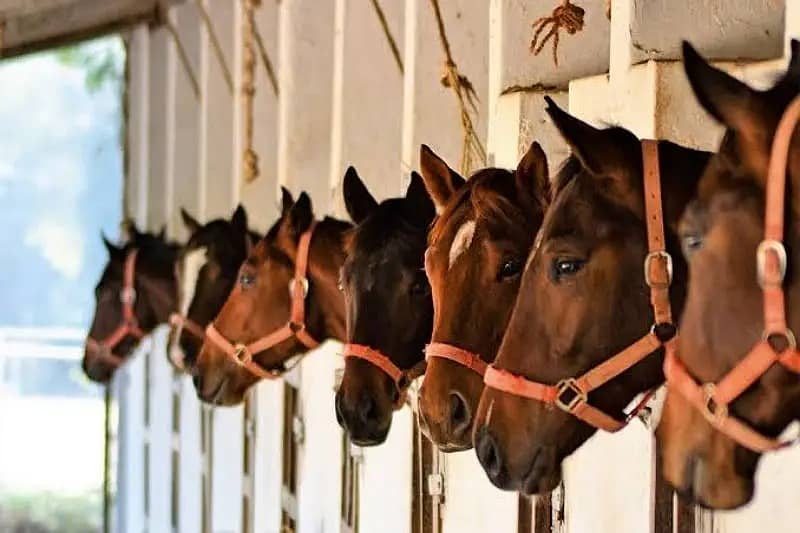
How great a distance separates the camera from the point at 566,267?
5.33 ft

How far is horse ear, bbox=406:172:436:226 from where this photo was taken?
255 centimetres

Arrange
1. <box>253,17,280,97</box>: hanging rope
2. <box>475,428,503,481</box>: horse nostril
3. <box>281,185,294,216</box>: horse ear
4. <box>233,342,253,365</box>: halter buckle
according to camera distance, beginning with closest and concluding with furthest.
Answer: <box>475,428,503,481</box>: horse nostril < <box>233,342,253,365</box>: halter buckle < <box>281,185,294,216</box>: horse ear < <box>253,17,280,97</box>: hanging rope

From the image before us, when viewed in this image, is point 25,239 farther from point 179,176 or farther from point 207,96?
point 207,96

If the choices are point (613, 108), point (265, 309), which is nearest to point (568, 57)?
point (613, 108)

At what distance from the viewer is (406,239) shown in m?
2.47

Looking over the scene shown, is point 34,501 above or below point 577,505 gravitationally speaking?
below

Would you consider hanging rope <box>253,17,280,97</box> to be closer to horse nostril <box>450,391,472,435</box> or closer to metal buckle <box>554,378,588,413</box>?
horse nostril <box>450,391,472,435</box>

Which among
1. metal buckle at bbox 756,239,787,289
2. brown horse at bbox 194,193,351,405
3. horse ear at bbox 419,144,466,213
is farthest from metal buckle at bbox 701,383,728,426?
brown horse at bbox 194,193,351,405

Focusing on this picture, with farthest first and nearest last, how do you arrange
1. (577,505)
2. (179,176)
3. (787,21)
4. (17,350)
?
(17,350) → (179,176) → (577,505) → (787,21)

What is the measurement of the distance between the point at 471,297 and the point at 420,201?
0.60m

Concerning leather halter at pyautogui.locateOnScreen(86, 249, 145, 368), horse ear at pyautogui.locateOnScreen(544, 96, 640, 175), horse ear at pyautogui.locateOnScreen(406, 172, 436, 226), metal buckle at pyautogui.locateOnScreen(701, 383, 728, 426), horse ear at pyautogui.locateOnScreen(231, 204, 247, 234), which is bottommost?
leather halter at pyautogui.locateOnScreen(86, 249, 145, 368)

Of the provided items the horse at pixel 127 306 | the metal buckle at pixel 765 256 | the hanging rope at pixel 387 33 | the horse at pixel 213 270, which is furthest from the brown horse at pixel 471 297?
the horse at pixel 127 306

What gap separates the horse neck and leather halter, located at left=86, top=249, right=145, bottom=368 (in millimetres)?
1987

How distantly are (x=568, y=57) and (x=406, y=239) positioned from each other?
0.51m
